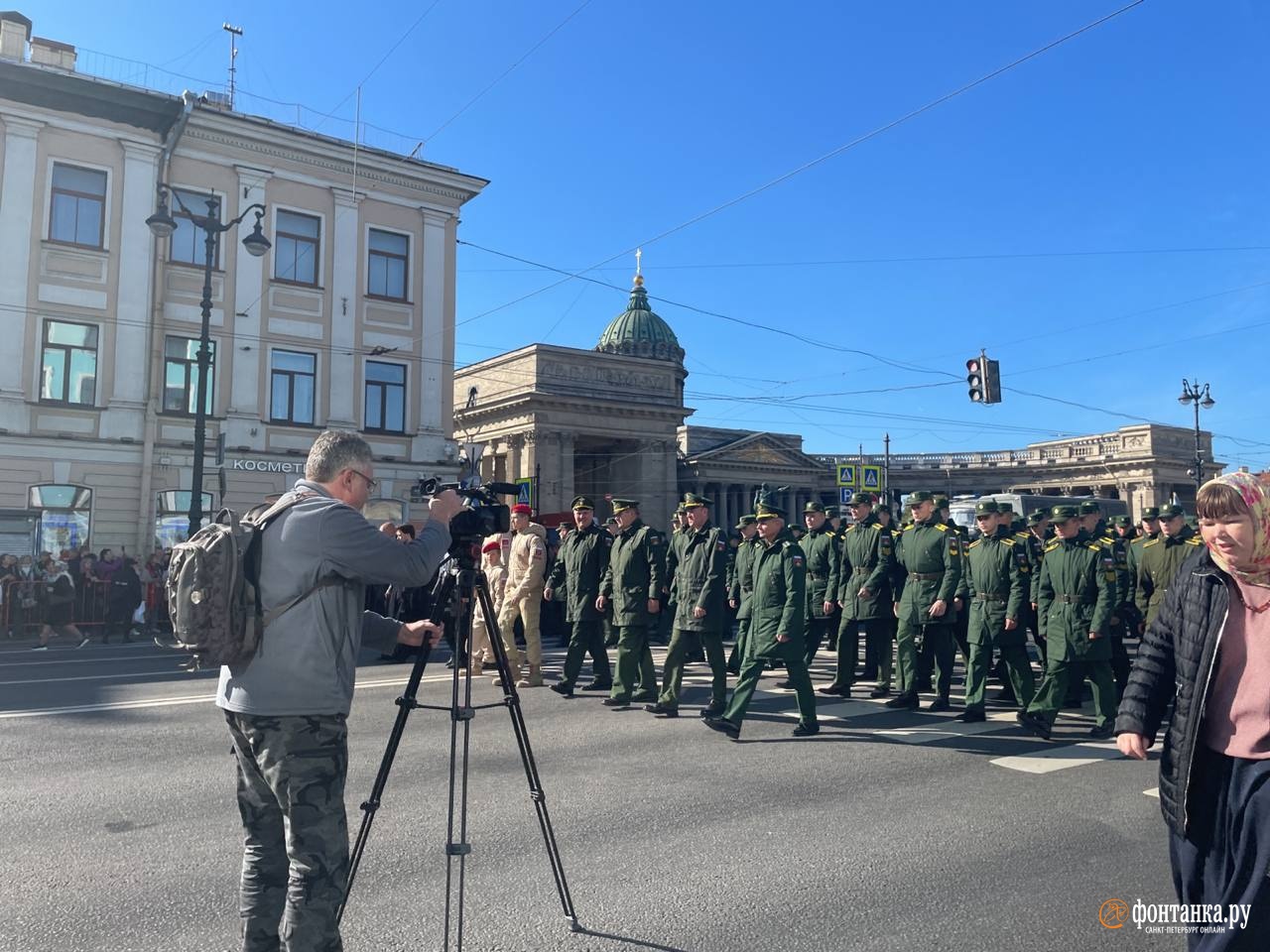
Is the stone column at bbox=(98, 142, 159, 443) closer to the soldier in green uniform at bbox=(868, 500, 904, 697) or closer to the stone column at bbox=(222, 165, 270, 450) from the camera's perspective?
the stone column at bbox=(222, 165, 270, 450)

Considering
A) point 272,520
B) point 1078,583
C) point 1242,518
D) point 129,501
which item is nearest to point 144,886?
point 272,520

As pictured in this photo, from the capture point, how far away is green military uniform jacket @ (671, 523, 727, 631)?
345 inches

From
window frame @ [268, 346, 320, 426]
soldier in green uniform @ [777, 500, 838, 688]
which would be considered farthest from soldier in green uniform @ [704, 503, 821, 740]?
window frame @ [268, 346, 320, 426]

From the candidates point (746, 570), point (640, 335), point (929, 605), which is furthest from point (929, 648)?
point (640, 335)

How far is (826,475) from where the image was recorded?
254 feet

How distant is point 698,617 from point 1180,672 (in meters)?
5.69

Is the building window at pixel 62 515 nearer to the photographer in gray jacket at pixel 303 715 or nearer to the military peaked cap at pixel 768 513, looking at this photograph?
the military peaked cap at pixel 768 513

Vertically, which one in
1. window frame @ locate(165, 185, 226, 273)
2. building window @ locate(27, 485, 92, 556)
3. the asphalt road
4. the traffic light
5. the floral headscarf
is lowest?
the asphalt road

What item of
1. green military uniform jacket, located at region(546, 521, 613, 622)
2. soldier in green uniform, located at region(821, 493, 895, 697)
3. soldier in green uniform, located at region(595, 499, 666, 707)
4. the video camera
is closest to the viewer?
the video camera

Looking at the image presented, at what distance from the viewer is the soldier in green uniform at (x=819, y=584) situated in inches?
446

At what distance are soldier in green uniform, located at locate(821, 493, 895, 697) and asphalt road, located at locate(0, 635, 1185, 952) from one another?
2029mm

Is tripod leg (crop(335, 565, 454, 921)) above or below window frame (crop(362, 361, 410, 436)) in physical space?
below

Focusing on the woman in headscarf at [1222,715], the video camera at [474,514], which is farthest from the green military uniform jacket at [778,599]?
the woman in headscarf at [1222,715]

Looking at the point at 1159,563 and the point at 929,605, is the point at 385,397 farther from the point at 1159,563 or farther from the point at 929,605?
the point at 1159,563
